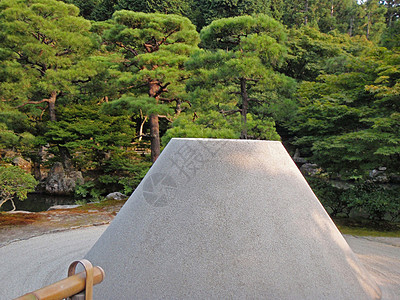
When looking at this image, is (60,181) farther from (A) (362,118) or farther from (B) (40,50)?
(A) (362,118)

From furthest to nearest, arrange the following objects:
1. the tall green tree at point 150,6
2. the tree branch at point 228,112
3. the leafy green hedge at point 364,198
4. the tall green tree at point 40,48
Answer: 1. the tall green tree at point 150,6
2. the tall green tree at point 40,48
3. the tree branch at point 228,112
4. the leafy green hedge at point 364,198

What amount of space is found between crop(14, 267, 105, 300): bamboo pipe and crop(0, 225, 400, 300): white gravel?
9.14 feet

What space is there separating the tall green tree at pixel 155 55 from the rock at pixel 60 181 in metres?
4.26

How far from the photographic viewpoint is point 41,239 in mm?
5625

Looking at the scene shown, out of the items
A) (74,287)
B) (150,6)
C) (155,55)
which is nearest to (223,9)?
(150,6)

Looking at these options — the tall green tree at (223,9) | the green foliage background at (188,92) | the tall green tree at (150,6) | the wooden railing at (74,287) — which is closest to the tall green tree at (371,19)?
the green foliage background at (188,92)

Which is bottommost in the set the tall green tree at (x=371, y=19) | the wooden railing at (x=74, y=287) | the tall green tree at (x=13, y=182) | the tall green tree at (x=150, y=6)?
the tall green tree at (x=13, y=182)

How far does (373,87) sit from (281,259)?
5.12m

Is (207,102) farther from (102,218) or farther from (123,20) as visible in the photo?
(123,20)

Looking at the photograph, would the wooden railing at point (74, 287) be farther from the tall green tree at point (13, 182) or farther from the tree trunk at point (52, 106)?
the tree trunk at point (52, 106)

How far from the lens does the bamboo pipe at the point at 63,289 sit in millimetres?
1208

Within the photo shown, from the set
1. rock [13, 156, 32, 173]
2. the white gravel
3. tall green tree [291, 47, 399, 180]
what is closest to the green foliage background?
tall green tree [291, 47, 399, 180]

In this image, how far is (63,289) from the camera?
1.29 meters

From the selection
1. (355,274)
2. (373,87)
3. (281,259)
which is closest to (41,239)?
(281,259)
